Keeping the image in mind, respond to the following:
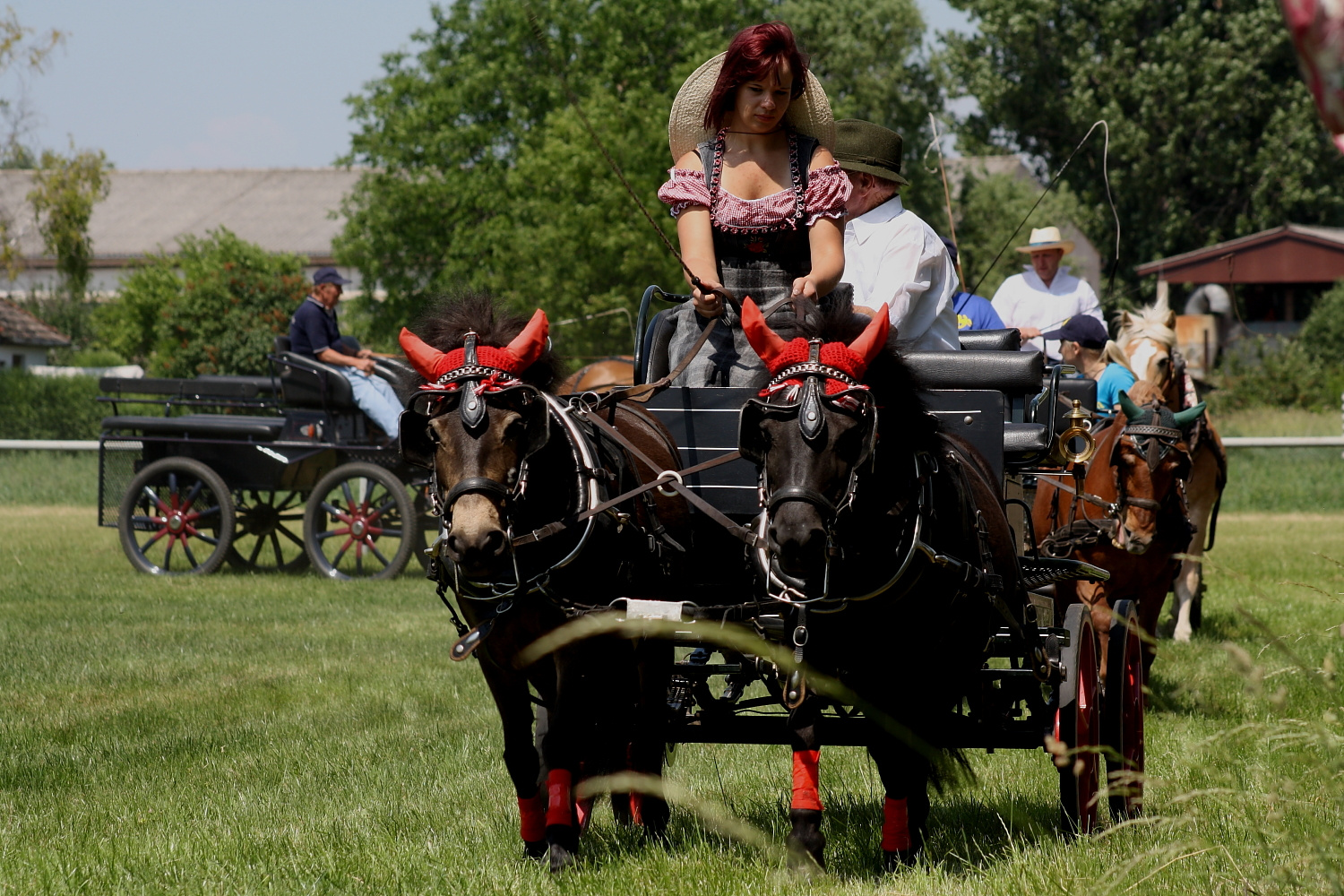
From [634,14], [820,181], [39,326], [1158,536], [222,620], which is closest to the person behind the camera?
[820,181]

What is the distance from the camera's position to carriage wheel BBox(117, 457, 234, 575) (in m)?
11.9

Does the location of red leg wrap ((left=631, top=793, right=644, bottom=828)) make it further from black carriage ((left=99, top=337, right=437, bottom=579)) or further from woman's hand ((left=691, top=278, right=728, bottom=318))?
black carriage ((left=99, top=337, right=437, bottom=579))

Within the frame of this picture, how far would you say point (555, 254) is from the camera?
24000mm

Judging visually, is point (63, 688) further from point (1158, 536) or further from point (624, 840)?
point (1158, 536)

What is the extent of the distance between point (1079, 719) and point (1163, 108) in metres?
34.1

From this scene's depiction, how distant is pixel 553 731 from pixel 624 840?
594 mm

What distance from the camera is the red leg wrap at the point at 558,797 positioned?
407cm

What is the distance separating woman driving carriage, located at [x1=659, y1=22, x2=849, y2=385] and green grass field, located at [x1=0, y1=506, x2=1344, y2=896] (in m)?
1.59

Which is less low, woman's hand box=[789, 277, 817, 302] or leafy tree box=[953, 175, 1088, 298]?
leafy tree box=[953, 175, 1088, 298]

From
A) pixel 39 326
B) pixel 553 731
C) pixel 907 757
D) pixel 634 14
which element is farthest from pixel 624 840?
pixel 39 326

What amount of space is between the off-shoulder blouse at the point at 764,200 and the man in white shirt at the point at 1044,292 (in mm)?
4205

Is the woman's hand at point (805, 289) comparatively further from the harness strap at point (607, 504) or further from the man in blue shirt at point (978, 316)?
the man in blue shirt at point (978, 316)

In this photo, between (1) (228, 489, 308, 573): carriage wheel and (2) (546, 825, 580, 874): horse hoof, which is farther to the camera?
(1) (228, 489, 308, 573): carriage wheel

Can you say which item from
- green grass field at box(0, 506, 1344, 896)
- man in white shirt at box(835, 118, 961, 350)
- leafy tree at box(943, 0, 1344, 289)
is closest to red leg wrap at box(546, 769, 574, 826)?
green grass field at box(0, 506, 1344, 896)
